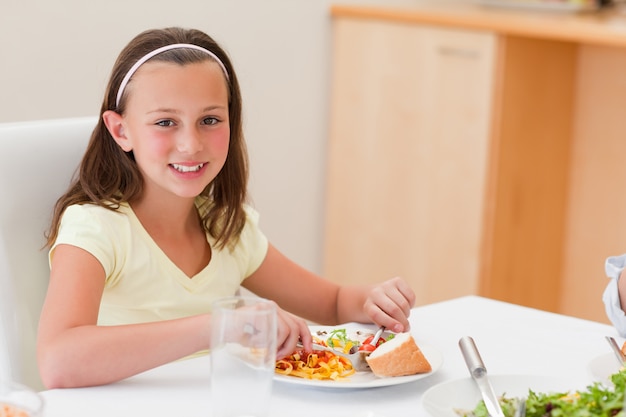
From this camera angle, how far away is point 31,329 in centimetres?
133

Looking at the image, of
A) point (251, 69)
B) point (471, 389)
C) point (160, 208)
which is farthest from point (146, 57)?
point (251, 69)

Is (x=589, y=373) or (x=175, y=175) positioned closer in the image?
(x=589, y=373)

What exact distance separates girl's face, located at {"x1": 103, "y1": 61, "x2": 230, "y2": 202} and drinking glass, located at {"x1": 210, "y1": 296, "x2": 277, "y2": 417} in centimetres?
45

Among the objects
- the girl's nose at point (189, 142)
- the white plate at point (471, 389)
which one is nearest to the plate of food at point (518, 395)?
the white plate at point (471, 389)

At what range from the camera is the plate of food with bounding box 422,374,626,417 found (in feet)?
2.88

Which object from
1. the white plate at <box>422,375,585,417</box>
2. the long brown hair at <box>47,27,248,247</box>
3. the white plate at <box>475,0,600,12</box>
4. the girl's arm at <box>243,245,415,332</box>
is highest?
the white plate at <box>475,0,600,12</box>

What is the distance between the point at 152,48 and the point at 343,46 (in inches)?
62.9

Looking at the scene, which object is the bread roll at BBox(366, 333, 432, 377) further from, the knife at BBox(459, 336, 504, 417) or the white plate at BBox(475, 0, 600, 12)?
the white plate at BBox(475, 0, 600, 12)

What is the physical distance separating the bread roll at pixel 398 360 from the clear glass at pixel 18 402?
1.22 feet

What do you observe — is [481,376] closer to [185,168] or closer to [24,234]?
[185,168]

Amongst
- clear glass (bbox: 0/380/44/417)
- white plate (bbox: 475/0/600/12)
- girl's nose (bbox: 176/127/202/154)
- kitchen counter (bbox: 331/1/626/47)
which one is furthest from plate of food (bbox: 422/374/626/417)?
white plate (bbox: 475/0/600/12)

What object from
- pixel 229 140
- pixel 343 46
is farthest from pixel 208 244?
pixel 343 46

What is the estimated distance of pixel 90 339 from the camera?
112cm

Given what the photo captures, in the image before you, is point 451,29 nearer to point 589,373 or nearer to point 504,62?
point 504,62
